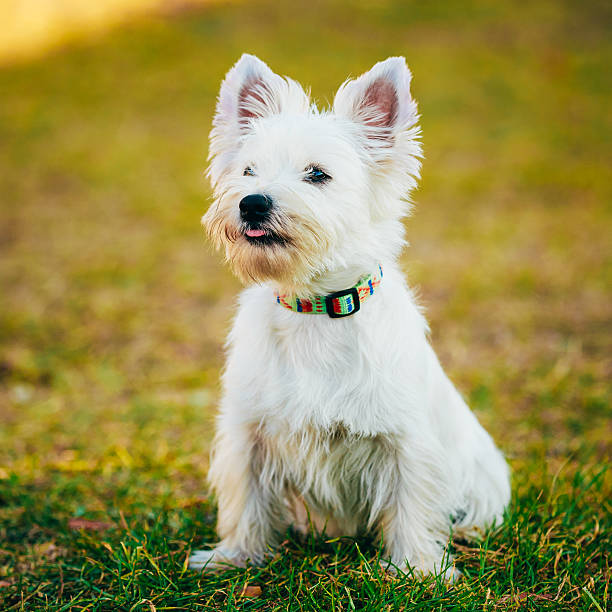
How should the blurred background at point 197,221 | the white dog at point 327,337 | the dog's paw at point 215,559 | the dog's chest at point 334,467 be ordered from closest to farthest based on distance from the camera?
the white dog at point 327,337 → the dog's chest at point 334,467 → the dog's paw at point 215,559 → the blurred background at point 197,221

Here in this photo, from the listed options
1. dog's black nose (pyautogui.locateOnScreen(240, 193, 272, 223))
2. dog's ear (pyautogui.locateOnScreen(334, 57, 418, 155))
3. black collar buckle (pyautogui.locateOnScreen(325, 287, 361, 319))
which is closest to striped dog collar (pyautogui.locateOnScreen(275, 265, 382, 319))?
black collar buckle (pyautogui.locateOnScreen(325, 287, 361, 319))

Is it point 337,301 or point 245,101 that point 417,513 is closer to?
point 337,301

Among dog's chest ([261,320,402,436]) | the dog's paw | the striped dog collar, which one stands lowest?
the dog's paw

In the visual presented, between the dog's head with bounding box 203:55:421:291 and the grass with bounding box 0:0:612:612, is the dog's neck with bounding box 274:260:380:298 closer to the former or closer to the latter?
the dog's head with bounding box 203:55:421:291

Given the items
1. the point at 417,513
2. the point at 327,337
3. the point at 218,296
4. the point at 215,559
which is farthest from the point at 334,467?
the point at 218,296

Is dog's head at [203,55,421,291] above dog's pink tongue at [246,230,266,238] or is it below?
above

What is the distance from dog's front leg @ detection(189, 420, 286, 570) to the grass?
0.15m

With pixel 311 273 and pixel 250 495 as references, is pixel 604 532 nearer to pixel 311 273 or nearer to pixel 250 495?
pixel 250 495

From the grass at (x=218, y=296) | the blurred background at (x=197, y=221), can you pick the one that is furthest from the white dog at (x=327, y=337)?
the blurred background at (x=197, y=221)

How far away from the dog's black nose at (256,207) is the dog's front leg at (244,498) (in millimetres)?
888

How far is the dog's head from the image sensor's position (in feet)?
7.47

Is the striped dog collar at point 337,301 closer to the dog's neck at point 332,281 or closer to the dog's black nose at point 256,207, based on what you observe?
the dog's neck at point 332,281

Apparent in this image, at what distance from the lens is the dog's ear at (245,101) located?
2.58 metres

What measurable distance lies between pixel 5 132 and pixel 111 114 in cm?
213
